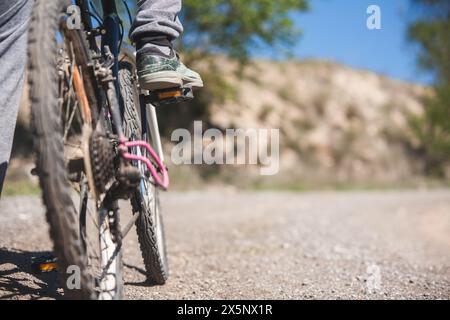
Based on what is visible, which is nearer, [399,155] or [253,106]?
[253,106]

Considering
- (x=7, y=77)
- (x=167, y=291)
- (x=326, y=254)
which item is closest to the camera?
(x=7, y=77)

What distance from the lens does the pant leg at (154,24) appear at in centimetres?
173

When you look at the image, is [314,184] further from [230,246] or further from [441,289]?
[441,289]

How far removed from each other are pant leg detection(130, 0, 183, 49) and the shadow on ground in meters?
0.90

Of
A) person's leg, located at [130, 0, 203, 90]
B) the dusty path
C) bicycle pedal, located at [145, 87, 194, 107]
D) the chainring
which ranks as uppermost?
person's leg, located at [130, 0, 203, 90]

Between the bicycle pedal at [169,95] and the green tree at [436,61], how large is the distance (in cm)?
1719

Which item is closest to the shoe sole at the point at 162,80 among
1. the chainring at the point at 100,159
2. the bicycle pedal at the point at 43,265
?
the chainring at the point at 100,159

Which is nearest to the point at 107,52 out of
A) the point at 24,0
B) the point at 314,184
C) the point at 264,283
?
the point at 24,0

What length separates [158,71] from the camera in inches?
68.0

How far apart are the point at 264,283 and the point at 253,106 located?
54.2ft

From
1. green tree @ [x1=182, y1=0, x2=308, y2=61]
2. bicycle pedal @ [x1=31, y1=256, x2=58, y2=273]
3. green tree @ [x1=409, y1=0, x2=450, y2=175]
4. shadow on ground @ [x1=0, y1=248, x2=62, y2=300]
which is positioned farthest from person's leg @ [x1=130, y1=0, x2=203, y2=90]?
green tree @ [x1=409, y1=0, x2=450, y2=175]

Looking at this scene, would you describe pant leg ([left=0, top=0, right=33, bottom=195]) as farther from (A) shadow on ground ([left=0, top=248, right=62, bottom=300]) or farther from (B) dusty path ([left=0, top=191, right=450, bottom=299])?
(B) dusty path ([left=0, top=191, right=450, bottom=299])

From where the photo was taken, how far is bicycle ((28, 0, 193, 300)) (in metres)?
1.22
